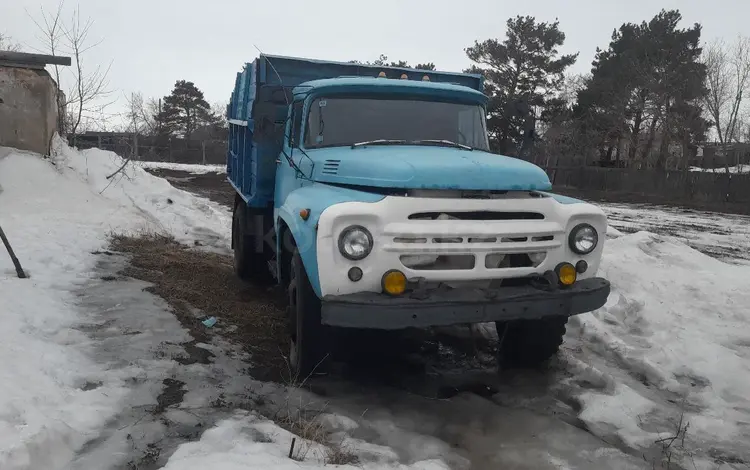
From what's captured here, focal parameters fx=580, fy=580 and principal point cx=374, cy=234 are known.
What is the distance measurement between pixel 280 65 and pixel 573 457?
4.94m

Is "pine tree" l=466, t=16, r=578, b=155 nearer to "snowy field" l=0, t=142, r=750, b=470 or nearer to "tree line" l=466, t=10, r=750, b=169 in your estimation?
"tree line" l=466, t=10, r=750, b=169

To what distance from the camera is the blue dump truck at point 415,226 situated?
3.78 meters

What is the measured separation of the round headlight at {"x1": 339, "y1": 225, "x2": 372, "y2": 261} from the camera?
3756 mm

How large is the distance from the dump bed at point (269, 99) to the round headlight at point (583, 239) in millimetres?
2751

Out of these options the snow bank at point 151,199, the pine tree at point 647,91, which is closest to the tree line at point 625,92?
the pine tree at point 647,91

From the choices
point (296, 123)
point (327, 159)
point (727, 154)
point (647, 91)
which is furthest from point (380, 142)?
point (647, 91)

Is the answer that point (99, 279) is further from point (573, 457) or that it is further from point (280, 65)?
point (573, 457)

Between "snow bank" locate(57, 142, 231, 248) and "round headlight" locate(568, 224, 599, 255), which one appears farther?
"snow bank" locate(57, 142, 231, 248)

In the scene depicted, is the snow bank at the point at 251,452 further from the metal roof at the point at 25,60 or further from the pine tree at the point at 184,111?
the pine tree at the point at 184,111

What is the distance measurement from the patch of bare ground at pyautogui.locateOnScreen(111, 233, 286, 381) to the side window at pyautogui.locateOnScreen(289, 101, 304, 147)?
1.86 m

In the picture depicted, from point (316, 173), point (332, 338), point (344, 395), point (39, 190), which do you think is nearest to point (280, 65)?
point (316, 173)

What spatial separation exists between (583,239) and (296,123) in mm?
2763

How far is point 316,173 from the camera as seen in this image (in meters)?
4.77

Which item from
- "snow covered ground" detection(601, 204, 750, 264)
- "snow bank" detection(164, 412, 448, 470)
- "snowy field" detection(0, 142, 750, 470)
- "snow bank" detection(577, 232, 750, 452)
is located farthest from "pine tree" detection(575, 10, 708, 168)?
"snow bank" detection(164, 412, 448, 470)
